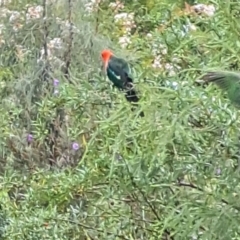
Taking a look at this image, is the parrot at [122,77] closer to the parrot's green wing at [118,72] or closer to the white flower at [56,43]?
the parrot's green wing at [118,72]

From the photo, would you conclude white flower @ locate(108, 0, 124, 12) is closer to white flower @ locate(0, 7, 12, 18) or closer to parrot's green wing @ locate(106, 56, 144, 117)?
white flower @ locate(0, 7, 12, 18)

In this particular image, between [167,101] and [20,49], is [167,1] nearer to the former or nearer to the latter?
[167,101]

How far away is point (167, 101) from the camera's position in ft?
5.01

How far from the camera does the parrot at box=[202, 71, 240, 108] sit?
1.43 meters

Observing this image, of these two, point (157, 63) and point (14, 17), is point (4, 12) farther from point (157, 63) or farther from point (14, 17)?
point (157, 63)

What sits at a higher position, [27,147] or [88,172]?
[88,172]

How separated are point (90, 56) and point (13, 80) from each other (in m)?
0.44

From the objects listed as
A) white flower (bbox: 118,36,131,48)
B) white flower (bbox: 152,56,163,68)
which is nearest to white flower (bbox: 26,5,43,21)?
white flower (bbox: 118,36,131,48)

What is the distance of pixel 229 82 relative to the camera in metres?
1.44

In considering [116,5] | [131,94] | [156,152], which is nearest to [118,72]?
[131,94]

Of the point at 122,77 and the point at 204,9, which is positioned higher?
the point at 204,9

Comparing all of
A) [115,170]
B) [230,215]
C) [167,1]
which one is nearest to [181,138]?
[230,215]

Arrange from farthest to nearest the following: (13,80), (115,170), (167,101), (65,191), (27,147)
Result: 1. (13,80)
2. (27,147)
3. (65,191)
4. (115,170)
5. (167,101)

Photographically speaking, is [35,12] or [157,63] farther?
[35,12]
